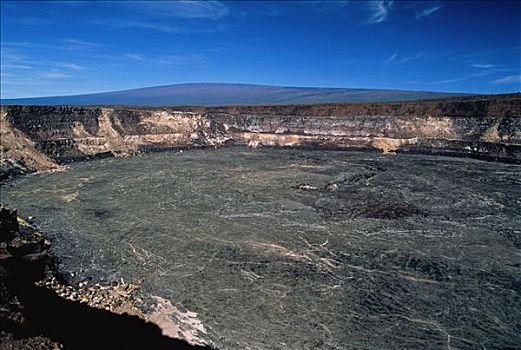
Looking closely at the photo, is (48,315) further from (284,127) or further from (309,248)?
(284,127)

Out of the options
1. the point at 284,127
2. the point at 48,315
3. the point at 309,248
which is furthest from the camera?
the point at 284,127

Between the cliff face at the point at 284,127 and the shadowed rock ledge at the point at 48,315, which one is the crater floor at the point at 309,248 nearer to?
the shadowed rock ledge at the point at 48,315

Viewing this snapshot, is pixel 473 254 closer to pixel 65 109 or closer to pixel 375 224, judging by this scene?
pixel 375 224

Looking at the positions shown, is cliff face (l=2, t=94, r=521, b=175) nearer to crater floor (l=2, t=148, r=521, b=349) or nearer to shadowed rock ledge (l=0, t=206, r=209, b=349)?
crater floor (l=2, t=148, r=521, b=349)

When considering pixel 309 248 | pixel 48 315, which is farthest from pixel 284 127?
pixel 48 315

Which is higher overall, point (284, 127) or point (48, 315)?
point (284, 127)

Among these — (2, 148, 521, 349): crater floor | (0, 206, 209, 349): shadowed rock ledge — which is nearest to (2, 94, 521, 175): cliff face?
(2, 148, 521, 349): crater floor
